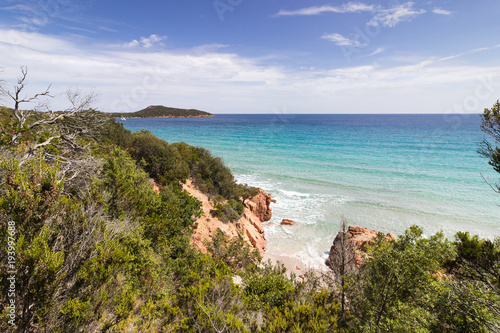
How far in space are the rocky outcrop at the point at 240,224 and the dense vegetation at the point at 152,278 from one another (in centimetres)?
342

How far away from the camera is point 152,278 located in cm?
801

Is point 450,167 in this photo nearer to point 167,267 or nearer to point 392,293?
point 392,293

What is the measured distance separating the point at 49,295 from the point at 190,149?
21025mm

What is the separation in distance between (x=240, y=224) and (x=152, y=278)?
1002 cm

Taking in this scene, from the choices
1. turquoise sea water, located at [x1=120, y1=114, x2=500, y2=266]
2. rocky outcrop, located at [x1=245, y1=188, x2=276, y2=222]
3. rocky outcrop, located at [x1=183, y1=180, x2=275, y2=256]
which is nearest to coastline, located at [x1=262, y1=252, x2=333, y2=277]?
turquoise sea water, located at [x1=120, y1=114, x2=500, y2=266]

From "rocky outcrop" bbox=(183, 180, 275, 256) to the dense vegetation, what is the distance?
3425mm

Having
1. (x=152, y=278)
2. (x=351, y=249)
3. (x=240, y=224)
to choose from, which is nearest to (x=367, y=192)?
(x=351, y=249)

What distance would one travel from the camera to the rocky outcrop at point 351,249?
10619 mm

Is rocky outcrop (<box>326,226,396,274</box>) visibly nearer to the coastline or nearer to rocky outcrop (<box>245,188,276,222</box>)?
the coastline

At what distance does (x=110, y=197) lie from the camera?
30.8 ft

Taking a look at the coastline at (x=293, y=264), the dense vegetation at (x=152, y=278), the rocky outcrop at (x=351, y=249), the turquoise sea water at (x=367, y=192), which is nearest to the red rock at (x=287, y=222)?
the turquoise sea water at (x=367, y=192)

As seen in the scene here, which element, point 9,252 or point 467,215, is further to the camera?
point 467,215

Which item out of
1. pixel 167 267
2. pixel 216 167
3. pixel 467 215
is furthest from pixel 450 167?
pixel 167 267

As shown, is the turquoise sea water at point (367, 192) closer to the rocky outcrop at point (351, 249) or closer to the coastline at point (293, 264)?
the coastline at point (293, 264)
